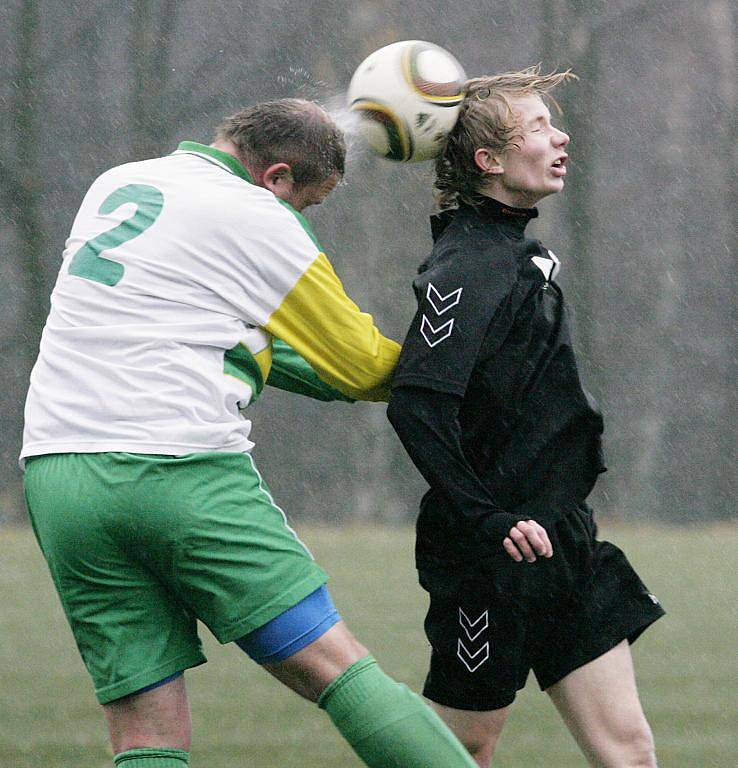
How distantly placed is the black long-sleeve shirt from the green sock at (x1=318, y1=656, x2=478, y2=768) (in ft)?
1.39

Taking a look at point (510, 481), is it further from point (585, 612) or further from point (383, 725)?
point (383, 725)

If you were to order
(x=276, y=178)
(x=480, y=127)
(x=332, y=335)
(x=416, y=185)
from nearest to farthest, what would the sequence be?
(x=332, y=335) < (x=276, y=178) < (x=480, y=127) < (x=416, y=185)

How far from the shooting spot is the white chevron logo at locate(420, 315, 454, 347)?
125 inches

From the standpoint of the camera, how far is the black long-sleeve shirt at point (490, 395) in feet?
10.4

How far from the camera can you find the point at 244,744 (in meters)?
5.10

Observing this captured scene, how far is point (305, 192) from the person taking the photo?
3.26 m

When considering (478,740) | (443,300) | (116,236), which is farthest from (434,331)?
(478,740)

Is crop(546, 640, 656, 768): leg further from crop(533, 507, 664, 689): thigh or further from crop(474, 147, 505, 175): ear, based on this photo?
crop(474, 147, 505, 175): ear

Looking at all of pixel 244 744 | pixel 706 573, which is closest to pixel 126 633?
pixel 244 744

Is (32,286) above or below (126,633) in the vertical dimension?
below

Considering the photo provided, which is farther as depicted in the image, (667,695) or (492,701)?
(667,695)

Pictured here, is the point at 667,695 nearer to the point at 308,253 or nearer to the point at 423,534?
the point at 423,534

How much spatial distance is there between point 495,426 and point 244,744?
2.22 meters

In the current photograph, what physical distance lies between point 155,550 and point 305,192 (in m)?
0.84
